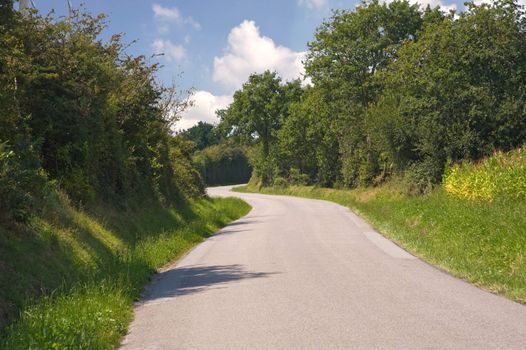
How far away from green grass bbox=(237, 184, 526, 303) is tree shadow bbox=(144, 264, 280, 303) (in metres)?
3.88

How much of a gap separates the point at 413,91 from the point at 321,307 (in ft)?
88.0

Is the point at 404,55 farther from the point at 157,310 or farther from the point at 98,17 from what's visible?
the point at 157,310

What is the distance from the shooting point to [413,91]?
3291 centimetres

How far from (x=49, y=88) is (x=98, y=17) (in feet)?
14.7

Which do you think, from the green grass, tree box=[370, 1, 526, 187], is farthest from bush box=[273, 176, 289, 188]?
the green grass

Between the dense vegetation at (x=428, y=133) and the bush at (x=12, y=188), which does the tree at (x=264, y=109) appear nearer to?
the dense vegetation at (x=428, y=133)

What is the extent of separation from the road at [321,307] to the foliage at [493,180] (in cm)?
569

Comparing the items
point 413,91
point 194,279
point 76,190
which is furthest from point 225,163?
point 194,279

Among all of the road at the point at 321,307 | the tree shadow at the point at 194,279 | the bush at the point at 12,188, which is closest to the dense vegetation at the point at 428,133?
the road at the point at 321,307

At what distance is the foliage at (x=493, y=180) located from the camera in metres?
17.8

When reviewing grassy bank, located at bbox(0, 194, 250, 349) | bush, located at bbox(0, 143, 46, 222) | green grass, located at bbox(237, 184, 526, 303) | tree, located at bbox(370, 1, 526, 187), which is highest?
tree, located at bbox(370, 1, 526, 187)

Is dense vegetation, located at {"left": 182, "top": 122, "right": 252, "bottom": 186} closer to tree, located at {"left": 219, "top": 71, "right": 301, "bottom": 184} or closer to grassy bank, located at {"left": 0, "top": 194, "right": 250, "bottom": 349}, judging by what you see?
tree, located at {"left": 219, "top": 71, "right": 301, "bottom": 184}

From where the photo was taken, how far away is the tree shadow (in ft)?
33.7

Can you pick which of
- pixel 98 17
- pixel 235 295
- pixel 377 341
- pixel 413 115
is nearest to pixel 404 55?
pixel 413 115
